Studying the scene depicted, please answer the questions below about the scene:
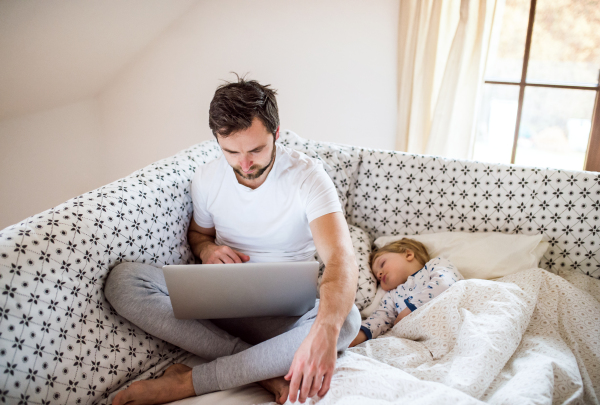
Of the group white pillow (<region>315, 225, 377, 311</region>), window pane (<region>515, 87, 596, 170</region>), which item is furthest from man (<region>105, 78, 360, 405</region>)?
window pane (<region>515, 87, 596, 170</region>)

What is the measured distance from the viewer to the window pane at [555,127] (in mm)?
2223

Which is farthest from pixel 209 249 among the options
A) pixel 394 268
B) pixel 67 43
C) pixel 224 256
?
pixel 67 43

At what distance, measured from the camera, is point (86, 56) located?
6.81ft

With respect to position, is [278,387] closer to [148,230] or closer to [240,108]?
[148,230]

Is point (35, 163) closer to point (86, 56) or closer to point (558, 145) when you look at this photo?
point (86, 56)

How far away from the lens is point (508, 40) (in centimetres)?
224

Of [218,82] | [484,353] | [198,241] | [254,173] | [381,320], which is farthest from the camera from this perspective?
[218,82]

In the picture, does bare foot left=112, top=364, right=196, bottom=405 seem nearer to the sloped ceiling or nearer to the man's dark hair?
the man's dark hair

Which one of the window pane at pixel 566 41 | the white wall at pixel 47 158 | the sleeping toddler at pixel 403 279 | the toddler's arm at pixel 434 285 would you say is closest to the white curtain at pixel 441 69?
the window pane at pixel 566 41

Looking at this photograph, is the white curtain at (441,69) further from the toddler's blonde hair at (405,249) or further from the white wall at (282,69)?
the toddler's blonde hair at (405,249)

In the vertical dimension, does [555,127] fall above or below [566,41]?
below

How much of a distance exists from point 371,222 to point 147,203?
3.06 ft

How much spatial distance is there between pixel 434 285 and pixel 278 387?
0.63 m

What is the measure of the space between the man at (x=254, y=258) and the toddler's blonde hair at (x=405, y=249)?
1.13 ft
